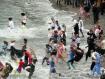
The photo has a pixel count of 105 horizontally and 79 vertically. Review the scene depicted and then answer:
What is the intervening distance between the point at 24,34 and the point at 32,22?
4581mm

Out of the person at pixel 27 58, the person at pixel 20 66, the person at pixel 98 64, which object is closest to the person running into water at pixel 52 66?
the person at pixel 27 58

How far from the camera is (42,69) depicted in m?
26.3

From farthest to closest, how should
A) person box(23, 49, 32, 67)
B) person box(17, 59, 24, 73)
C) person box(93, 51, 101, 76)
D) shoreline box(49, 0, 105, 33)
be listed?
shoreline box(49, 0, 105, 33), person box(17, 59, 24, 73), person box(23, 49, 32, 67), person box(93, 51, 101, 76)

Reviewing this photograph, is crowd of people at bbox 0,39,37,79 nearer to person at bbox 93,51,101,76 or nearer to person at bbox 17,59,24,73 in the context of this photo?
person at bbox 17,59,24,73

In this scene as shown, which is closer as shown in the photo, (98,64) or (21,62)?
(98,64)

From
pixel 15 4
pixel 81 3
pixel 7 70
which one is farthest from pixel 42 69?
pixel 15 4

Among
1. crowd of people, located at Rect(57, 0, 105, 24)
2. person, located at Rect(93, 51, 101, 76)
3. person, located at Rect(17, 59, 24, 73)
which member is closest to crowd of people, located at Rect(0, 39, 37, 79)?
person, located at Rect(17, 59, 24, 73)

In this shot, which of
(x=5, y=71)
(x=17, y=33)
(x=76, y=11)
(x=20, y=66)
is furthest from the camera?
(x=76, y=11)

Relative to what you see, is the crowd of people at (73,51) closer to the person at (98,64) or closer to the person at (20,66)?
the person at (98,64)

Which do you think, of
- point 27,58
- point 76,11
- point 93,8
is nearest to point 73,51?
point 27,58

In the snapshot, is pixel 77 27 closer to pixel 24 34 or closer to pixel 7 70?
pixel 24 34

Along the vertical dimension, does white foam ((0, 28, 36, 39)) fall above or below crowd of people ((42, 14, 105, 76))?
below

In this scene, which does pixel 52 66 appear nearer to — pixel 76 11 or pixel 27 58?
pixel 27 58

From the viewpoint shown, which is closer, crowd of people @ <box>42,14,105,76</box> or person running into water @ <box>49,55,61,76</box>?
crowd of people @ <box>42,14,105,76</box>
